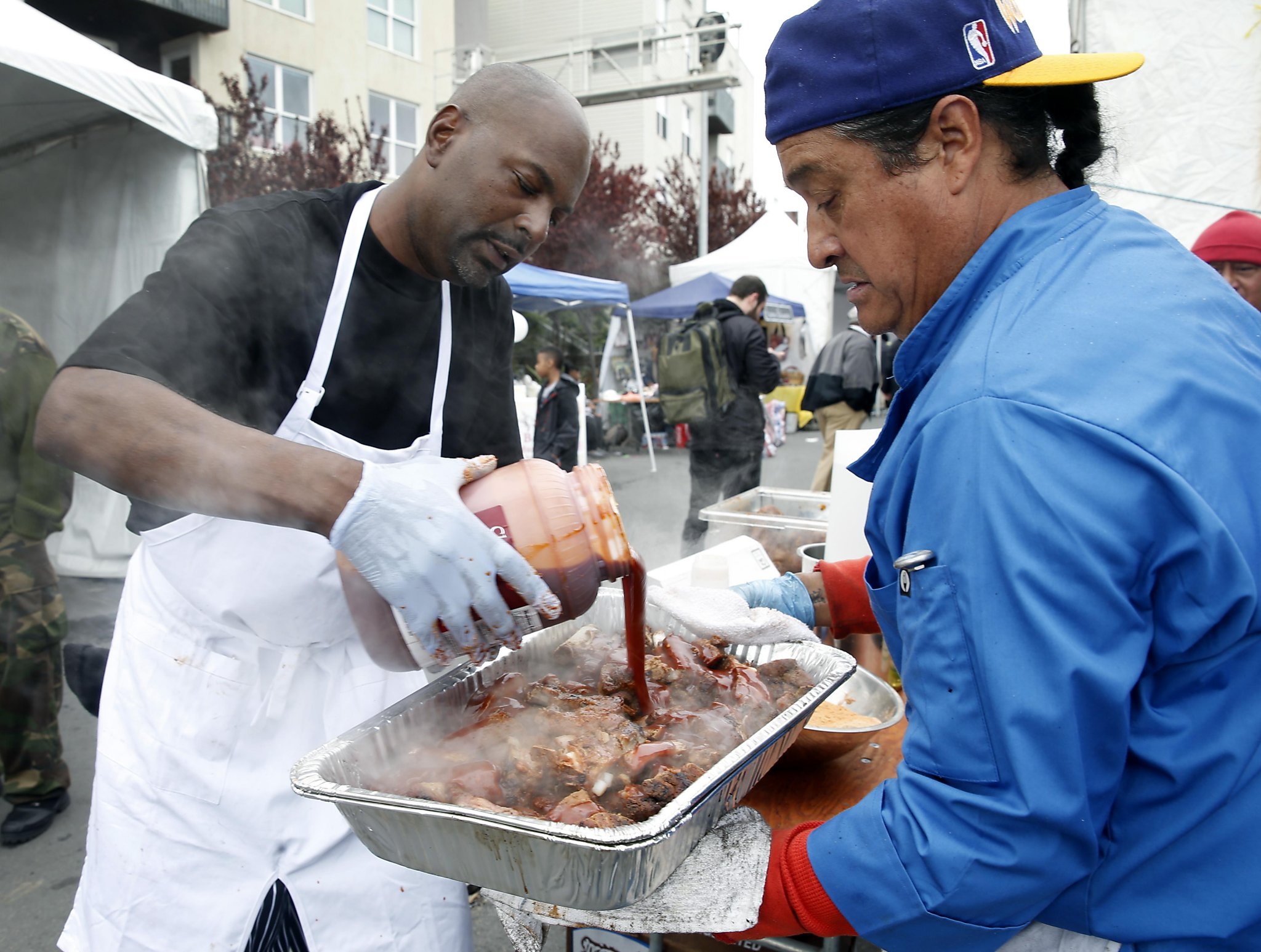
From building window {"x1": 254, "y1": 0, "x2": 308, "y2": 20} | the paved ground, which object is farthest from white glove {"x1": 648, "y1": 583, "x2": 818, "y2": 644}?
building window {"x1": 254, "y1": 0, "x2": 308, "y2": 20}

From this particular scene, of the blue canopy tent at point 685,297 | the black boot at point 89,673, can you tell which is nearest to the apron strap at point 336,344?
the black boot at point 89,673

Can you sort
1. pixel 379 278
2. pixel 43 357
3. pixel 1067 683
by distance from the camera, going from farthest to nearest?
pixel 43 357 → pixel 379 278 → pixel 1067 683

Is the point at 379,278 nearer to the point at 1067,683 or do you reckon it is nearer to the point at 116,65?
the point at 1067,683

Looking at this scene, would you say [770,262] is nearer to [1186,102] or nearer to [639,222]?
[639,222]

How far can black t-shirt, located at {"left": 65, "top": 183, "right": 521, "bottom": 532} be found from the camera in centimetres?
145

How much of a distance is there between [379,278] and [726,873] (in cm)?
145

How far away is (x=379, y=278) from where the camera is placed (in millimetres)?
1895

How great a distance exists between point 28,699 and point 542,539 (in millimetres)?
3391

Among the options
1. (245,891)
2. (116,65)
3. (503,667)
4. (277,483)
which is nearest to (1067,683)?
(277,483)

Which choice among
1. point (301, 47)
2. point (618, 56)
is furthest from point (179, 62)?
point (618, 56)

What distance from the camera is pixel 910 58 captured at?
1116mm

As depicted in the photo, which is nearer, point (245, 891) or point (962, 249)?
point (962, 249)

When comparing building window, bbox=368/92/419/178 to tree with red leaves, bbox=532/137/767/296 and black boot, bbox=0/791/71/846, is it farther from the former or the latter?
black boot, bbox=0/791/71/846

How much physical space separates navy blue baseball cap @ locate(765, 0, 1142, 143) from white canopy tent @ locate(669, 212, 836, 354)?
14.0m
